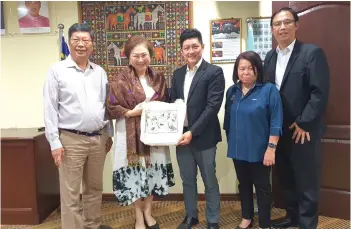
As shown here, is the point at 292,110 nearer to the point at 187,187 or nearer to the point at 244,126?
the point at 244,126

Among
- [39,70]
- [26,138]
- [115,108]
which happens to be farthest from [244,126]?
[39,70]

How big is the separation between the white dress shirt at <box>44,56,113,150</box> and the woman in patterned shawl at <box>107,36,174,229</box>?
13 cm

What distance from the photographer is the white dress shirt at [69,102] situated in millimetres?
2043

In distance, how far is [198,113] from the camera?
2209 millimetres

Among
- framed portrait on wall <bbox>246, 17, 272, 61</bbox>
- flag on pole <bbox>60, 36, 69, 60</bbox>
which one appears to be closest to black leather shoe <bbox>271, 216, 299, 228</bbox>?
framed portrait on wall <bbox>246, 17, 272, 61</bbox>

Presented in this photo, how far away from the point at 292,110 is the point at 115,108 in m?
1.19

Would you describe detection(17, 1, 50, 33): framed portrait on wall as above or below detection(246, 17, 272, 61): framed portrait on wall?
above

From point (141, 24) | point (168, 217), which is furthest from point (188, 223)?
point (141, 24)

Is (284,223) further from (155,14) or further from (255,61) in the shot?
(155,14)

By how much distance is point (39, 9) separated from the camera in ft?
9.70

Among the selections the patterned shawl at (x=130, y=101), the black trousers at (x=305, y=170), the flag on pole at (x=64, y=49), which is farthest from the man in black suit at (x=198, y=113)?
the flag on pole at (x=64, y=49)

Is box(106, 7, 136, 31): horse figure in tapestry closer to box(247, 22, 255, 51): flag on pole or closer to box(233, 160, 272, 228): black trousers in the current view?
box(247, 22, 255, 51): flag on pole

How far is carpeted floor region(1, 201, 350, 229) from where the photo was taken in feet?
8.20

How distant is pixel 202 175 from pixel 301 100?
0.86 metres
